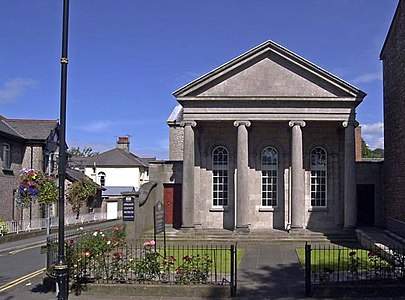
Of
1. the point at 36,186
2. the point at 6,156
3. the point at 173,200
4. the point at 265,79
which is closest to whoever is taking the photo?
A: the point at 265,79

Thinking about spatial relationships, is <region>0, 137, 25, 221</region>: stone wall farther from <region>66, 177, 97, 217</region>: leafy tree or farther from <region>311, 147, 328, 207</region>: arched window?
<region>311, 147, 328, 207</region>: arched window

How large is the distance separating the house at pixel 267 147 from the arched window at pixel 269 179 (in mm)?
51

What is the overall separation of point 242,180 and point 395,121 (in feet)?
23.3

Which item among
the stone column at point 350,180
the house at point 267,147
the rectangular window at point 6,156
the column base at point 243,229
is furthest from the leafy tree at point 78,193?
the stone column at point 350,180

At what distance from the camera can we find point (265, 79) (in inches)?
952

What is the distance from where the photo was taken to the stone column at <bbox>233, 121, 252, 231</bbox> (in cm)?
2370

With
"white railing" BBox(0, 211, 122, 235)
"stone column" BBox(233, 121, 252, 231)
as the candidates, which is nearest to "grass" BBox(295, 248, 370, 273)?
"stone column" BBox(233, 121, 252, 231)

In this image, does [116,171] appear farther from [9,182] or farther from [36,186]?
[36,186]

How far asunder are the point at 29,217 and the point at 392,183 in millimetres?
24204

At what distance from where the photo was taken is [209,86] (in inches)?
952

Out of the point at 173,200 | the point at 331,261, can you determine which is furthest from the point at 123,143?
the point at 331,261

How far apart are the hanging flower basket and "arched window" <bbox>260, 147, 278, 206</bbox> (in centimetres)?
1144

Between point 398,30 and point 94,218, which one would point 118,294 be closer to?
point 398,30

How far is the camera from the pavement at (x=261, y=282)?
12.3 metres
